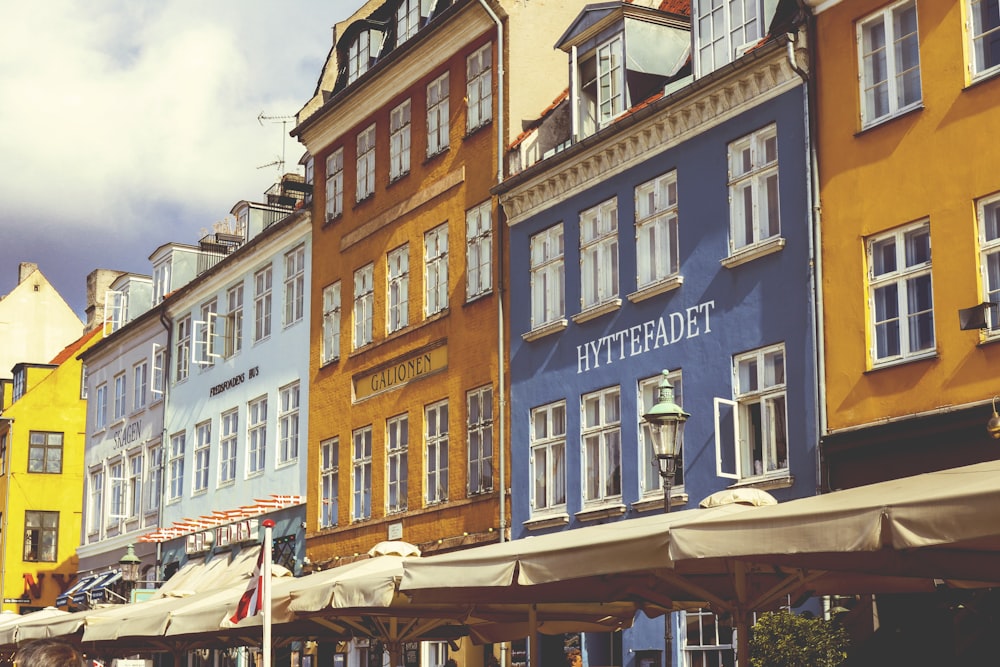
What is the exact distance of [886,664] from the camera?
1625 centimetres

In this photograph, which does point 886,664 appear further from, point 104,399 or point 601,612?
point 104,399

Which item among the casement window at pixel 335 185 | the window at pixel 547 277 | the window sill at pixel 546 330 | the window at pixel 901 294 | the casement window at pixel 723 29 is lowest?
the window at pixel 901 294

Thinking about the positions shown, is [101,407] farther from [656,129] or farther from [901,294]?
[901,294]

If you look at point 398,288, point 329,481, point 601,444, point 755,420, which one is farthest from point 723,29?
point 329,481

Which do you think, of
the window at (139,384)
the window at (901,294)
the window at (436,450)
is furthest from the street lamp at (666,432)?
the window at (139,384)

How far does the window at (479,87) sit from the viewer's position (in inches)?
1014

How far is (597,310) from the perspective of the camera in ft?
71.5

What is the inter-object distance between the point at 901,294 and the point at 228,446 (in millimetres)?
21934

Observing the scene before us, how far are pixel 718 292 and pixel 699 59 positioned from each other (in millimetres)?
3481

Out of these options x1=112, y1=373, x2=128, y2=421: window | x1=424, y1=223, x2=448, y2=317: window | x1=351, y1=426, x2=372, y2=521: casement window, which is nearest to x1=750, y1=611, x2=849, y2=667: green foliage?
x1=424, y1=223, x2=448, y2=317: window

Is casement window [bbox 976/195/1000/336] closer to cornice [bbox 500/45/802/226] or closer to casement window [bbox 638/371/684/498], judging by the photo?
cornice [bbox 500/45/802/226]

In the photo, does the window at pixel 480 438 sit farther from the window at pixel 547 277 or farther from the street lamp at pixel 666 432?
the street lamp at pixel 666 432

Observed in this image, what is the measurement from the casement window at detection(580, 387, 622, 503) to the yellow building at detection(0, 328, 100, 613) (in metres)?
30.9

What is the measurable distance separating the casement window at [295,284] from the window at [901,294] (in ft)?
56.8
